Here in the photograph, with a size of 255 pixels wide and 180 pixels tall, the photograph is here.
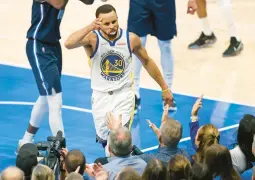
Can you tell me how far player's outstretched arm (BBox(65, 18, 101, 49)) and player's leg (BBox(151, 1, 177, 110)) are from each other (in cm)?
204

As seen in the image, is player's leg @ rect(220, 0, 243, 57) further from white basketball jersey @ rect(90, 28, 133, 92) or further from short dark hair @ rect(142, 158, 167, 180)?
short dark hair @ rect(142, 158, 167, 180)

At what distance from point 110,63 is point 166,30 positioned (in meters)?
1.99

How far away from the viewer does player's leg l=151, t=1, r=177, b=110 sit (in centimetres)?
998

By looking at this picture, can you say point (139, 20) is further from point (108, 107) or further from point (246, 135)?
point (246, 135)

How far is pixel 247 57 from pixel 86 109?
303 cm

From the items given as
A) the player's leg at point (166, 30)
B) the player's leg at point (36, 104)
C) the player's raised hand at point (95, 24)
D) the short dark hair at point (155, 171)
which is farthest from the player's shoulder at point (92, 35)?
the short dark hair at point (155, 171)

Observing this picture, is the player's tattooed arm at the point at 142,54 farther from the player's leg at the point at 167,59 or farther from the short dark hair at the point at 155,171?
the short dark hair at the point at 155,171

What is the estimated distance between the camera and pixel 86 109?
10.2 meters

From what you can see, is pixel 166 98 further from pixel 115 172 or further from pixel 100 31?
pixel 115 172

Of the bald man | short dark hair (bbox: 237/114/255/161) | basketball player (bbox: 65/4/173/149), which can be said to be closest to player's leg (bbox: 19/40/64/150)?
basketball player (bbox: 65/4/173/149)

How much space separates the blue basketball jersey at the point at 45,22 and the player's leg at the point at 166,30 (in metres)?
1.83

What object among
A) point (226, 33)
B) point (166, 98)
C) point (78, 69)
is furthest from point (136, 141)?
point (226, 33)

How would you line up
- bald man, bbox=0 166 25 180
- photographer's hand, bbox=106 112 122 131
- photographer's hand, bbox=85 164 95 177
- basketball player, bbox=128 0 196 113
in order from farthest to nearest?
basketball player, bbox=128 0 196 113 < photographer's hand, bbox=106 112 122 131 < photographer's hand, bbox=85 164 95 177 < bald man, bbox=0 166 25 180

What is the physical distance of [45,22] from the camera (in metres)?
8.51
